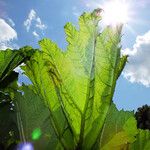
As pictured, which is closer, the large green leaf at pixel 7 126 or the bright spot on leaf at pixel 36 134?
the bright spot on leaf at pixel 36 134

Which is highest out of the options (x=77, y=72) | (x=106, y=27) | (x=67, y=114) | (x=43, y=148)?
(x=106, y=27)

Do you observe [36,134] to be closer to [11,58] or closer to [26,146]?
[26,146]

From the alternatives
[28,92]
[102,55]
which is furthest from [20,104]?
[102,55]

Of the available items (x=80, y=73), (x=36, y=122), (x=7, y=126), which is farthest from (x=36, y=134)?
(x=80, y=73)

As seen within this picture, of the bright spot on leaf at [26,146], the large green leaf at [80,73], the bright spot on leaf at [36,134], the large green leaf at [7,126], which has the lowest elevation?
the bright spot on leaf at [26,146]

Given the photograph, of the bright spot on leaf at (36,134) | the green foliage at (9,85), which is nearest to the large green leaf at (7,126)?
the green foliage at (9,85)

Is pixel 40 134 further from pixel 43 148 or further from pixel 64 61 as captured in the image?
pixel 64 61

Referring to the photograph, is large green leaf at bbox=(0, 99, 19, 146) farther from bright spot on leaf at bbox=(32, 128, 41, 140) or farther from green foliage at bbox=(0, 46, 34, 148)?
bright spot on leaf at bbox=(32, 128, 41, 140)

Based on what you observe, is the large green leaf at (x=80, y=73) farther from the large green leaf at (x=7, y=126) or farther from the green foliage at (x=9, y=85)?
the large green leaf at (x=7, y=126)
